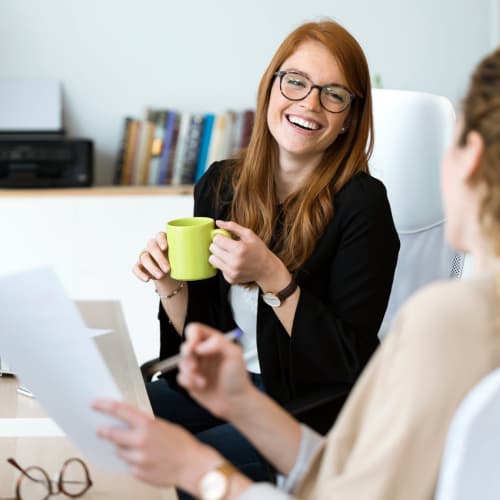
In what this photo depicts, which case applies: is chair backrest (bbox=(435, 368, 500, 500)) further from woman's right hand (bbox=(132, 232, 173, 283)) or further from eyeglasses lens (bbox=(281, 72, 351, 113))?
eyeglasses lens (bbox=(281, 72, 351, 113))

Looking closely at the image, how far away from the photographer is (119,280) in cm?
351

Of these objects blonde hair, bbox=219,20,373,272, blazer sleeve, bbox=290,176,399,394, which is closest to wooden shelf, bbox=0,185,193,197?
blonde hair, bbox=219,20,373,272

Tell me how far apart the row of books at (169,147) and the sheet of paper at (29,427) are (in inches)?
96.5

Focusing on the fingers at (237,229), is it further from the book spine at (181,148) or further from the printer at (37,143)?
the book spine at (181,148)

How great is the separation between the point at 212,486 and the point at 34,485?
30 cm

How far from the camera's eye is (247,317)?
6.26 ft

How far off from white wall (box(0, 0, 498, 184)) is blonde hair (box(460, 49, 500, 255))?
2957mm

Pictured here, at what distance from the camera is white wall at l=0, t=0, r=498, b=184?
3715 millimetres

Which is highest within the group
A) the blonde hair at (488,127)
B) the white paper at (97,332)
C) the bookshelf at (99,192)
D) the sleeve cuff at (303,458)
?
the blonde hair at (488,127)

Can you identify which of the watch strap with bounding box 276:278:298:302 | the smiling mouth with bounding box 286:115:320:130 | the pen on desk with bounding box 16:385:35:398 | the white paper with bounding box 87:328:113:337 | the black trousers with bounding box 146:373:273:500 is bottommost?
the black trousers with bounding box 146:373:273:500

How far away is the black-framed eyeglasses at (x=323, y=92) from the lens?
1.84 meters

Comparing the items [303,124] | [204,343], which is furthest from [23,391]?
[303,124]

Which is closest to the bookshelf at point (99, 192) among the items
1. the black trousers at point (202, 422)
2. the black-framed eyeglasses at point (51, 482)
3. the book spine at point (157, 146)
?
the book spine at point (157, 146)

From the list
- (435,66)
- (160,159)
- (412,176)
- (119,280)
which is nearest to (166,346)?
(412,176)
